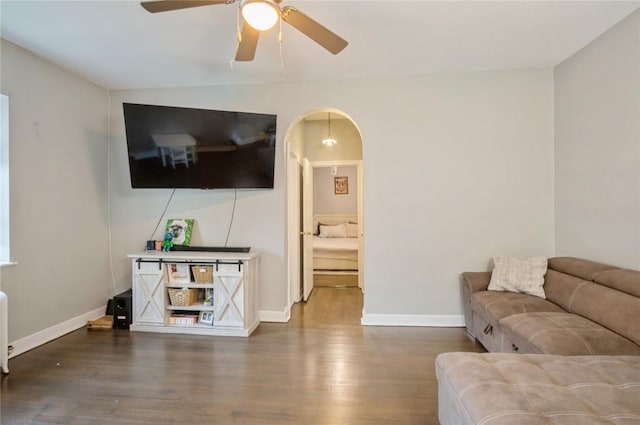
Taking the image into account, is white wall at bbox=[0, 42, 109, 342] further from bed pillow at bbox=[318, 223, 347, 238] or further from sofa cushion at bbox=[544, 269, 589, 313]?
bed pillow at bbox=[318, 223, 347, 238]

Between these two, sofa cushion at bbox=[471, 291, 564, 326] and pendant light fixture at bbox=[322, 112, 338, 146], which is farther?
pendant light fixture at bbox=[322, 112, 338, 146]

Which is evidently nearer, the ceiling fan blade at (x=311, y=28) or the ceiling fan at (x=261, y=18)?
the ceiling fan at (x=261, y=18)

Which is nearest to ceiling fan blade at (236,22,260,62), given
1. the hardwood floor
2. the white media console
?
the white media console

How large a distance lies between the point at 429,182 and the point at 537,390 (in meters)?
2.34

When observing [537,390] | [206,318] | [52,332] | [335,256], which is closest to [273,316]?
[206,318]

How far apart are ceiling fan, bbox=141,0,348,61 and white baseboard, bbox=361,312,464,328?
2674 millimetres

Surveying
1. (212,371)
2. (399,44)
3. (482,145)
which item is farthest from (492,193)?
(212,371)

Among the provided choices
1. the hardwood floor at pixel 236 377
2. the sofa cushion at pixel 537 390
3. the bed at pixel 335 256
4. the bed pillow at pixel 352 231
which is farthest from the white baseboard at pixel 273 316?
the bed pillow at pixel 352 231

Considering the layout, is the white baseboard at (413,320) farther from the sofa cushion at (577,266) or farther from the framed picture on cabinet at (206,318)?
the framed picture on cabinet at (206,318)

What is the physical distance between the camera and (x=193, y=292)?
3314 millimetres

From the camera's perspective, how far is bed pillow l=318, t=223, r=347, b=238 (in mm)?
7737

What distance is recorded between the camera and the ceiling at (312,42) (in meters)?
2.27

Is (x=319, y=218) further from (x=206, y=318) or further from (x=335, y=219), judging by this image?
(x=206, y=318)

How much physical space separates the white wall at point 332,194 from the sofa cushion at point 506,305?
5683 mm
